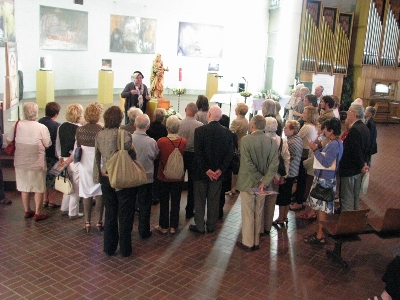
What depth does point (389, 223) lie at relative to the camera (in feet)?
16.3

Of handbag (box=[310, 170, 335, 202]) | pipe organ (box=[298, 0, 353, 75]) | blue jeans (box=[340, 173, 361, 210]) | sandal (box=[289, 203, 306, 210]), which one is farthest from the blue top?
pipe organ (box=[298, 0, 353, 75])

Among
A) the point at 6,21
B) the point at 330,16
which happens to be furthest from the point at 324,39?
the point at 6,21

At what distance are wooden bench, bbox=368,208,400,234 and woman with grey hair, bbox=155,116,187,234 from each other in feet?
7.73

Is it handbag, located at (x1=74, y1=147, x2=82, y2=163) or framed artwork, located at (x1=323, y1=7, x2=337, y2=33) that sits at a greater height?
framed artwork, located at (x1=323, y1=7, x2=337, y2=33)

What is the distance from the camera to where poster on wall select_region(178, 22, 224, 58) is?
680 inches

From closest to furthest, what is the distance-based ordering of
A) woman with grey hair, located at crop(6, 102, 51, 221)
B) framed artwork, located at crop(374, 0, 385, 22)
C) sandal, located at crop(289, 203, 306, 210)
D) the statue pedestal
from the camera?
woman with grey hair, located at crop(6, 102, 51, 221) → sandal, located at crop(289, 203, 306, 210) → the statue pedestal → framed artwork, located at crop(374, 0, 385, 22)

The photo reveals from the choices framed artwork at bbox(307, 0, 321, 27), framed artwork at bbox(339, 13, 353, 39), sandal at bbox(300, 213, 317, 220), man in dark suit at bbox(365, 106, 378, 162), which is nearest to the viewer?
sandal at bbox(300, 213, 317, 220)

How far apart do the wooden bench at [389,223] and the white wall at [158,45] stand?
10.8 meters

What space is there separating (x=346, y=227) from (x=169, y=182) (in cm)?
213

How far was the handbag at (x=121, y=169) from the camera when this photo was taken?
455cm

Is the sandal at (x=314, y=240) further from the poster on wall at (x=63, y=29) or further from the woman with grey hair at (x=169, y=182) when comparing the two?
the poster on wall at (x=63, y=29)

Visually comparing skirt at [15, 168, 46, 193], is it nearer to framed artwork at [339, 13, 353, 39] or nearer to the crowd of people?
the crowd of people

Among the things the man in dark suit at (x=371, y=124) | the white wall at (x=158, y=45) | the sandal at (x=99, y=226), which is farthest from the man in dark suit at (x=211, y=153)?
the white wall at (x=158, y=45)

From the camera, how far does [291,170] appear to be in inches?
231
